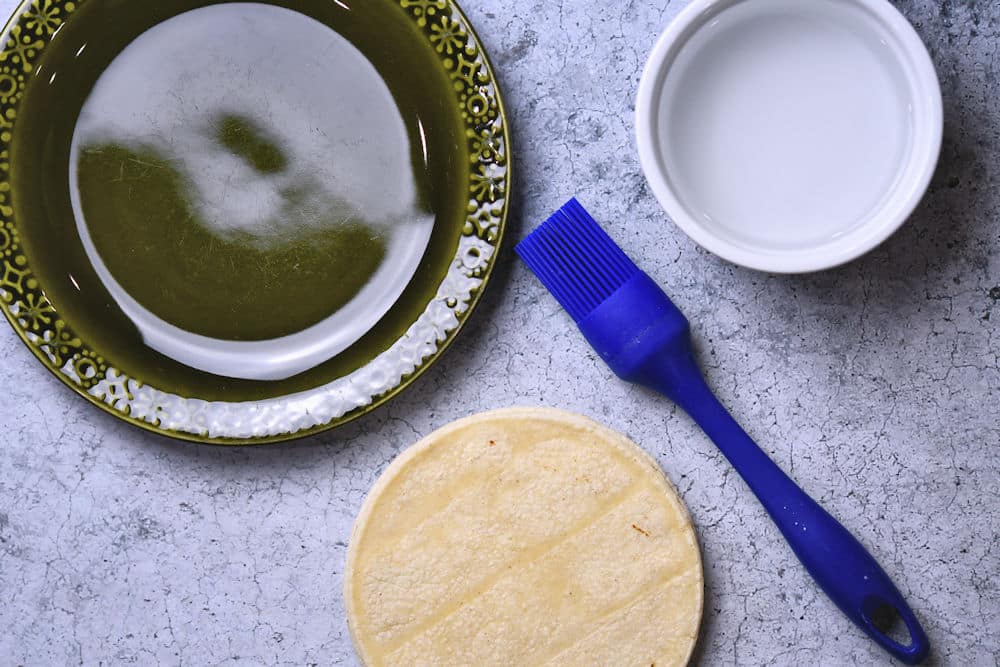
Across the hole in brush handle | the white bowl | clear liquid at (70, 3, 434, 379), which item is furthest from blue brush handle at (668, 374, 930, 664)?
clear liquid at (70, 3, 434, 379)

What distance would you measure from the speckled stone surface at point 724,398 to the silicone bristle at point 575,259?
3 cm

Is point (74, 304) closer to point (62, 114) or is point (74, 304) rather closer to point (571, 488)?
point (62, 114)

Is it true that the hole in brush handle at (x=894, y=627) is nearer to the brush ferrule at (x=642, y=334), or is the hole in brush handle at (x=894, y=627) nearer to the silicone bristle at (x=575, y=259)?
the brush ferrule at (x=642, y=334)

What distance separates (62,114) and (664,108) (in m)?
0.51

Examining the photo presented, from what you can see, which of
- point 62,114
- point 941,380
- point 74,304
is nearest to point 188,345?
point 74,304

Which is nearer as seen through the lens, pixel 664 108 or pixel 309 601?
pixel 664 108

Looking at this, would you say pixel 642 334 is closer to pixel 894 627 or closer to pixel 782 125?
pixel 782 125

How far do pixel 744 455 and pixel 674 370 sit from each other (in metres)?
0.09

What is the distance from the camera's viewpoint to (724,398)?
761mm

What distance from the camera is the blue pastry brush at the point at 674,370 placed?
2.31 ft

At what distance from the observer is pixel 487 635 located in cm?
75

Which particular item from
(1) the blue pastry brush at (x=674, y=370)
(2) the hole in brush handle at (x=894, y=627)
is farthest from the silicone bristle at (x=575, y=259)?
(2) the hole in brush handle at (x=894, y=627)

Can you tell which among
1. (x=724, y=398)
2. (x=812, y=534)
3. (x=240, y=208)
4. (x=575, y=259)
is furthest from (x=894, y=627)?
(x=240, y=208)

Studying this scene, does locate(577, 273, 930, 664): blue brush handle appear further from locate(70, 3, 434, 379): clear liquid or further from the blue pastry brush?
locate(70, 3, 434, 379): clear liquid
